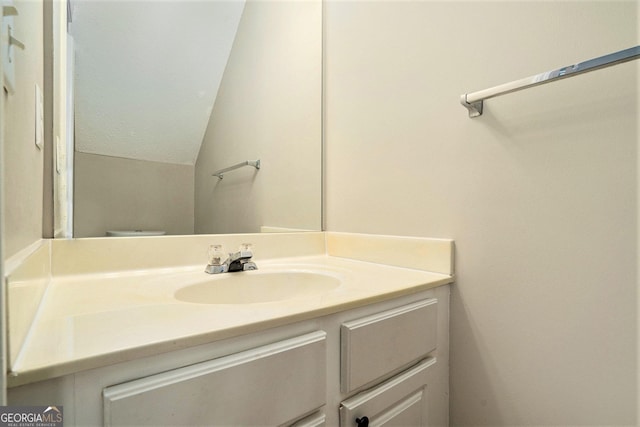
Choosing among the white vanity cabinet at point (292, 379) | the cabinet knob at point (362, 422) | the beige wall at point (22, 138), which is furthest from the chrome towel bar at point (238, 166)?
the cabinet knob at point (362, 422)

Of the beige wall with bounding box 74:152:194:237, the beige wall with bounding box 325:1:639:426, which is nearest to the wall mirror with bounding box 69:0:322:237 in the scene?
the beige wall with bounding box 74:152:194:237

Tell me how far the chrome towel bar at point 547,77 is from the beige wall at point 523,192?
0.16 ft

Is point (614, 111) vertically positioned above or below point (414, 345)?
above

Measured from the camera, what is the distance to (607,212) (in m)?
0.60

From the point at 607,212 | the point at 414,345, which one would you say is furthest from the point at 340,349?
the point at 607,212

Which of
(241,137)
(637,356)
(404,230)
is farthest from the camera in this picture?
(241,137)

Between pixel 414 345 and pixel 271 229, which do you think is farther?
pixel 271 229

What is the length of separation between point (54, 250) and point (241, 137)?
0.66 m

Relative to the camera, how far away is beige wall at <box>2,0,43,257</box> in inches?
14.1

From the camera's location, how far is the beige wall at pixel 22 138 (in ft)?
1.17

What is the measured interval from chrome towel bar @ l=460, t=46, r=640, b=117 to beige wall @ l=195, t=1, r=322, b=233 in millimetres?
650

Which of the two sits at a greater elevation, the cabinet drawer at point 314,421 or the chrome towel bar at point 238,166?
the chrome towel bar at point 238,166

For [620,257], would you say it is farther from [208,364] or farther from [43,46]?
[43,46]

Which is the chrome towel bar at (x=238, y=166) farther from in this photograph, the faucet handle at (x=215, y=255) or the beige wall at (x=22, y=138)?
the beige wall at (x=22, y=138)
